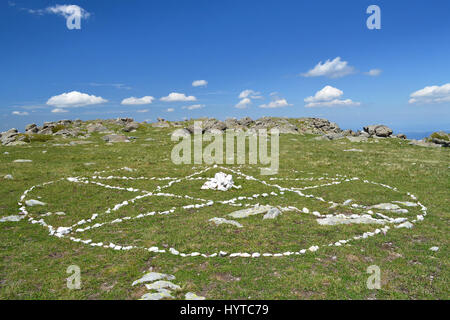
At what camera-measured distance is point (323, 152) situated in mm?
46000

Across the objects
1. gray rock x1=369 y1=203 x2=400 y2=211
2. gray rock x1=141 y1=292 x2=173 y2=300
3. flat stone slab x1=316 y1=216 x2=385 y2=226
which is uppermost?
gray rock x1=369 y1=203 x2=400 y2=211

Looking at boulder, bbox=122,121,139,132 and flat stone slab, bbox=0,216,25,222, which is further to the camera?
boulder, bbox=122,121,139,132

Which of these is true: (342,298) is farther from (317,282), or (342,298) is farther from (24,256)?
(24,256)

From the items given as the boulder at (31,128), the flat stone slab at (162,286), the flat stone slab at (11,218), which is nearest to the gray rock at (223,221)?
the flat stone slab at (162,286)

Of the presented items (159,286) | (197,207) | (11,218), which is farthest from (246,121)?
(159,286)

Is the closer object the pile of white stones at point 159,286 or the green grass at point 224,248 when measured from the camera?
the pile of white stones at point 159,286

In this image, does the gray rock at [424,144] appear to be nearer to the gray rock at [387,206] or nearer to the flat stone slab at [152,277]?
the gray rock at [387,206]

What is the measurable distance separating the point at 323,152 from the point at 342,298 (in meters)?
38.4

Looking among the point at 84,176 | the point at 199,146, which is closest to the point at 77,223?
the point at 84,176

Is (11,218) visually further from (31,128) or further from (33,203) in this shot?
(31,128)

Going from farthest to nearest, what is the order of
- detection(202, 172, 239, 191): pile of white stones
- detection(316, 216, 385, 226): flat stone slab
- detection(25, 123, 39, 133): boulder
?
detection(25, 123, 39, 133): boulder < detection(202, 172, 239, 191): pile of white stones < detection(316, 216, 385, 226): flat stone slab

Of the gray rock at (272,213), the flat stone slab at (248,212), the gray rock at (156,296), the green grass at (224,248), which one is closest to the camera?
the gray rock at (156,296)

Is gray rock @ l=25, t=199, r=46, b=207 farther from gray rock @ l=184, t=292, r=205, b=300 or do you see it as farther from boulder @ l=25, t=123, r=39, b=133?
boulder @ l=25, t=123, r=39, b=133

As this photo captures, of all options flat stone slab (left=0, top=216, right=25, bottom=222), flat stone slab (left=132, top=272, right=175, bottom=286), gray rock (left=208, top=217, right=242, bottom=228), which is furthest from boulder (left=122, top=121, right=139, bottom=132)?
flat stone slab (left=132, top=272, right=175, bottom=286)
